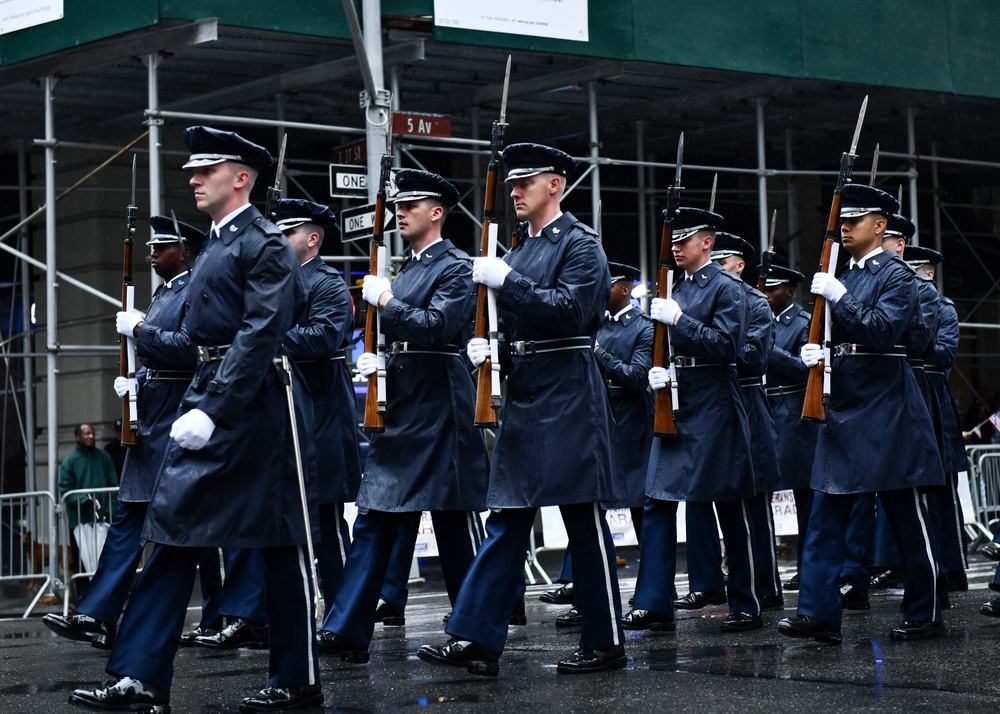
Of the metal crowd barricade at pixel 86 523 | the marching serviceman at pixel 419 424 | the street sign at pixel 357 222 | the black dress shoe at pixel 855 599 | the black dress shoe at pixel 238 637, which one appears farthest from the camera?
the street sign at pixel 357 222

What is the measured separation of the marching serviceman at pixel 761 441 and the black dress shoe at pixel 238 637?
2627mm

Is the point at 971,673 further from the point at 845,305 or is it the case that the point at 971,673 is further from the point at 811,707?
the point at 845,305

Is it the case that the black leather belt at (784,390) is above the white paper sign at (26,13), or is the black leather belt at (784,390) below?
below

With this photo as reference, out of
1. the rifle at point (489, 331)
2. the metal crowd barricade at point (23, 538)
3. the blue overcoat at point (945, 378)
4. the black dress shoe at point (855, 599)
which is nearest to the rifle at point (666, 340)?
the rifle at point (489, 331)

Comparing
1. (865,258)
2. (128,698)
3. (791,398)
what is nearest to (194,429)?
(128,698)

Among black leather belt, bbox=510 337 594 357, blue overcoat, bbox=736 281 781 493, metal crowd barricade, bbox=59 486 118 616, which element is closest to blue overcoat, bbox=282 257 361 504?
black leather belt, bbox=510 337 594 357

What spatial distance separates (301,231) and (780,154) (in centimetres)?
1201

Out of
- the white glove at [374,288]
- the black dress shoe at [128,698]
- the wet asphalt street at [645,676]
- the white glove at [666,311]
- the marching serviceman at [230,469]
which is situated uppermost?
the white glove at [374,288]

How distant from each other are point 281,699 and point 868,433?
3.06 metres

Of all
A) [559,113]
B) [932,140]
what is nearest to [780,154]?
[932,140]

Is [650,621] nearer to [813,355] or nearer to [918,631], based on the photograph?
[918,631]

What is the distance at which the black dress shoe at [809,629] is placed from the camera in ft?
23.1

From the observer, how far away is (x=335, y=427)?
323 inches

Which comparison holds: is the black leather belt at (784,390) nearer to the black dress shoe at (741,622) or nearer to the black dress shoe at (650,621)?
the black dress shoe at (741,622)
